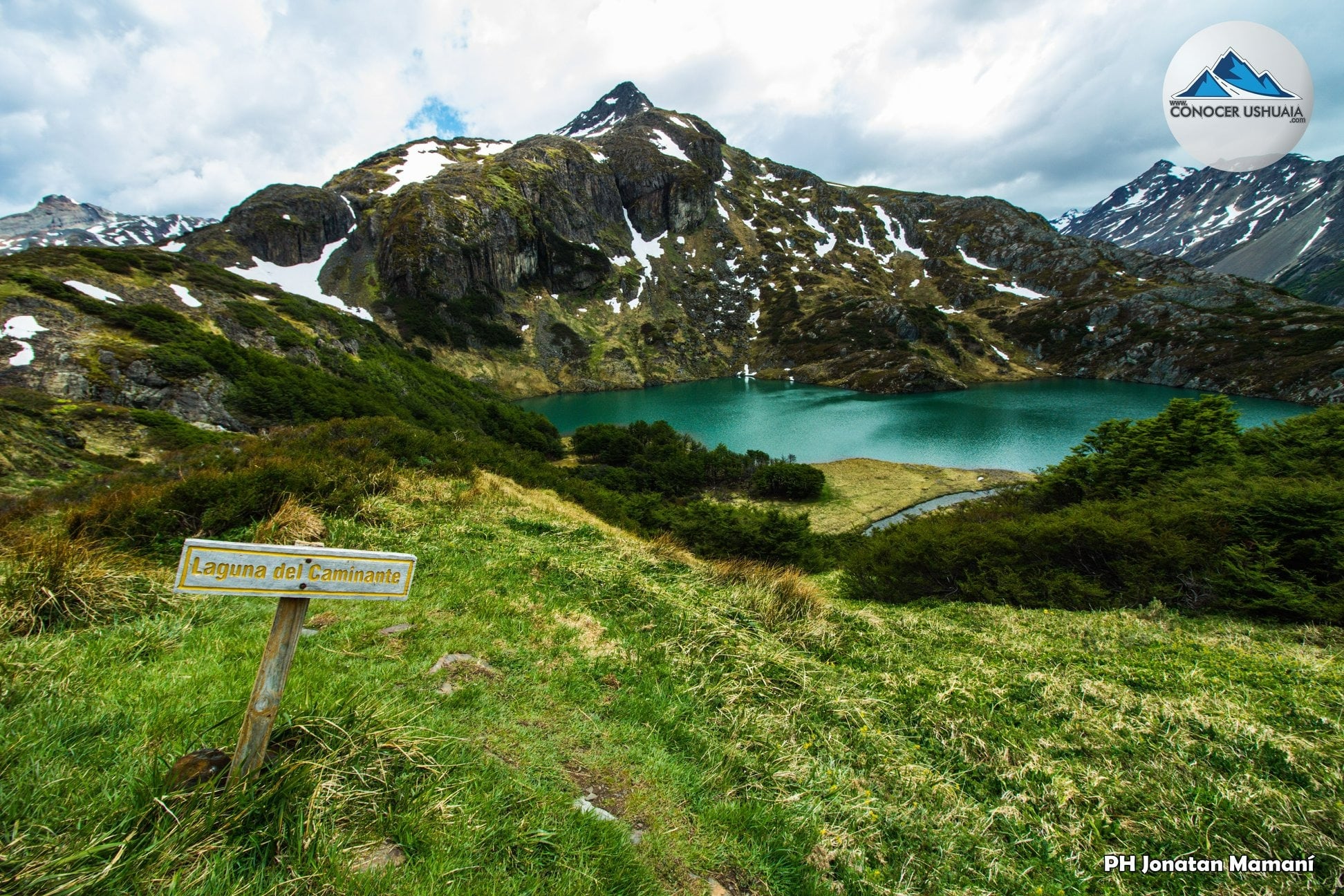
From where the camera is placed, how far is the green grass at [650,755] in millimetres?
2609

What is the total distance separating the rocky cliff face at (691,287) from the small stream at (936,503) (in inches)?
2437

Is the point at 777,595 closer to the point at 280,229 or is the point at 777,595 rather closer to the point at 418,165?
the point at 280,229

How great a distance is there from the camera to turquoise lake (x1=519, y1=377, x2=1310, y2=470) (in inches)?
2237

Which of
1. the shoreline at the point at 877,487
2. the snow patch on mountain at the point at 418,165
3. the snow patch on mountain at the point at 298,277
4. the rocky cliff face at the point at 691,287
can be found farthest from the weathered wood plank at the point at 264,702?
the snow patch on mountain at the point at 418,165

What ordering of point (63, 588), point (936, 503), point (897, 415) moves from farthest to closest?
point (897, 415) → point (936, 503) → point (63, 588)

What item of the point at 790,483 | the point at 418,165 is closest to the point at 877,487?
the point at 790,483

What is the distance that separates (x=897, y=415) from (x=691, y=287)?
84691 mm

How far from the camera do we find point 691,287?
14562cm

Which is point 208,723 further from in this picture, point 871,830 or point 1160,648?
point 1160,648

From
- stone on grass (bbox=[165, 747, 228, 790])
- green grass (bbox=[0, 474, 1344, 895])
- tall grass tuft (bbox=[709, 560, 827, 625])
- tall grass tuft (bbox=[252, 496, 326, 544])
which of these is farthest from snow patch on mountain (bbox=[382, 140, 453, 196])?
stone on grass (bbox=[165, 747, 228, 790])

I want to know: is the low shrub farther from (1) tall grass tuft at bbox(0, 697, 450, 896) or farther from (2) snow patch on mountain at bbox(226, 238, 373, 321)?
(2) snow patch on mountain at bbox(226, 238, 373, 321)

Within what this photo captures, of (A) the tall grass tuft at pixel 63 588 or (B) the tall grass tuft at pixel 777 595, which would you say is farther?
(B) the tall grass tuft at pixel 777 595

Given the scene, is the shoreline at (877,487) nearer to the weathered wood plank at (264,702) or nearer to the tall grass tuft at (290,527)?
the tall grass tuft at (290,527)

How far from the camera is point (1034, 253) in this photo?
157 m
